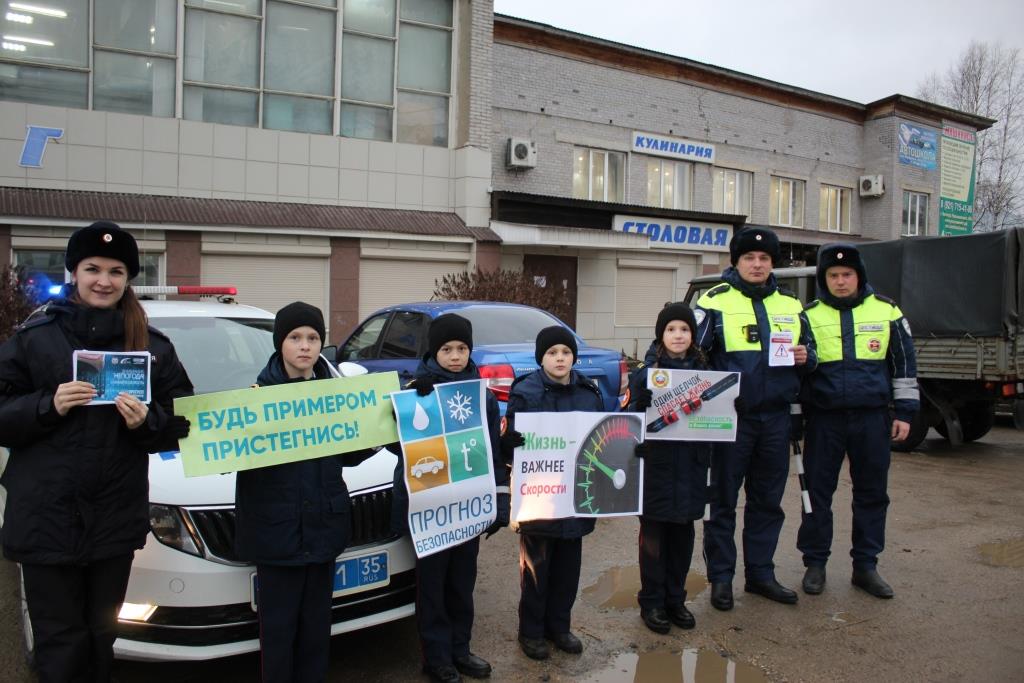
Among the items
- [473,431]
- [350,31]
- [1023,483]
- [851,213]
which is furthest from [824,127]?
[473,431]

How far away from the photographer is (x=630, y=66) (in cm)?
1947

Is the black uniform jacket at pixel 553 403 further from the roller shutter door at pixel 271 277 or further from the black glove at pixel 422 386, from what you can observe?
the roller shutter door at pixel 271 277

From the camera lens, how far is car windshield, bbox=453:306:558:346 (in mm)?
7074

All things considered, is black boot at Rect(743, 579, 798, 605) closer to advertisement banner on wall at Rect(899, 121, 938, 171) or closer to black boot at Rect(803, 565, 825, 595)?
black boot at Rect(803, 565, 825, 595)

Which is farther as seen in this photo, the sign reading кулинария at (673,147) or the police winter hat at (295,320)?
the sign reading кулинария at (673,147)

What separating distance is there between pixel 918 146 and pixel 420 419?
2678 cm

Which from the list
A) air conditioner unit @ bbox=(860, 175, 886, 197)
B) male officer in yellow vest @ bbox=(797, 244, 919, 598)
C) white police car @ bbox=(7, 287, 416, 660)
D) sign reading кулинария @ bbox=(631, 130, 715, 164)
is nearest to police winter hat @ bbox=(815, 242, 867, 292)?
male officer in yellow vest @ bbox=(797, 244, 919, 598)

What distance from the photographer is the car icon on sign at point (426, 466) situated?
11.7ft

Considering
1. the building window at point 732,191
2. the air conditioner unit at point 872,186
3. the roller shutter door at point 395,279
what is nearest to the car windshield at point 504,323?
the roller shutter door at point 395,279

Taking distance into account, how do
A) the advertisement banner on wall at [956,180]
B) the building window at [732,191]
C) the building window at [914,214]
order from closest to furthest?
1. the building window at [732,191]
2. the building window at [914,214]
3. the advertisement banner on wall at [956,180]

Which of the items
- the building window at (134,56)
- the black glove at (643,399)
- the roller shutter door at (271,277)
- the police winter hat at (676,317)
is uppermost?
the building window at (134,56)

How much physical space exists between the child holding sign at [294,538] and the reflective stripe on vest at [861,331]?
304 cm

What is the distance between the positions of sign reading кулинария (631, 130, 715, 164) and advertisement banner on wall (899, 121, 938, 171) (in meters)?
8.01

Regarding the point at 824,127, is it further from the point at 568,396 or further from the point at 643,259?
the point at 568,396
